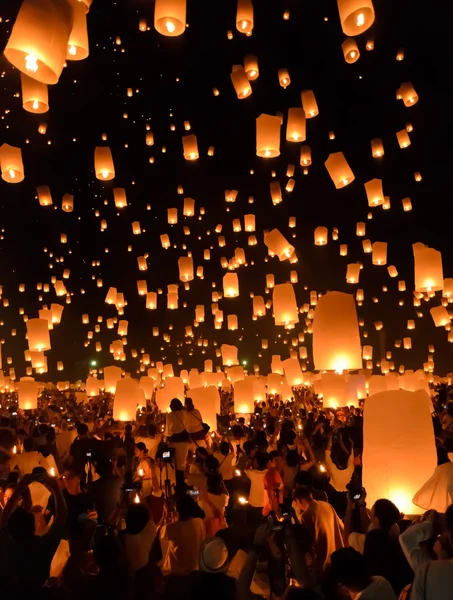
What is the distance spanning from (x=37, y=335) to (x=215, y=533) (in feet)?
21.9

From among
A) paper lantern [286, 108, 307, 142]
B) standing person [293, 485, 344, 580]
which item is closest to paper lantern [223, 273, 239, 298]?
paper lantern [286, 108, 307, 142]

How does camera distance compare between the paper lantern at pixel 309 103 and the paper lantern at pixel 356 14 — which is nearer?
the paper lantern at pixel 356 14

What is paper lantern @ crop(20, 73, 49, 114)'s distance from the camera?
13.7ft

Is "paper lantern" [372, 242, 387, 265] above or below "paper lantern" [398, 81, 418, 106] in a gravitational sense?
below

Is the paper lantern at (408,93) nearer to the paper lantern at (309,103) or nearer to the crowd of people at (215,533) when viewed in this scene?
the paper lantern at (309,103)

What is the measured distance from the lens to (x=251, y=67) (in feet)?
25.5

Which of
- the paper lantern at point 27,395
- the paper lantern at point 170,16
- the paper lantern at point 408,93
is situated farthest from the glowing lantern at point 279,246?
the paper lantern at point 170,16

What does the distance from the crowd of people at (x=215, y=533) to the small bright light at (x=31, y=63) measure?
6.82ft

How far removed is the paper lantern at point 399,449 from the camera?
165 inches

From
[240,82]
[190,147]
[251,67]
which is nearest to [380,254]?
[190,147]

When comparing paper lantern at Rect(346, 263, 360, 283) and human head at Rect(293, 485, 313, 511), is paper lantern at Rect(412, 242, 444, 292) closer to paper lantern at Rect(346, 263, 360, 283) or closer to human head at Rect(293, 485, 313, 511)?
human head at Rect(293, 485, 313, 511)

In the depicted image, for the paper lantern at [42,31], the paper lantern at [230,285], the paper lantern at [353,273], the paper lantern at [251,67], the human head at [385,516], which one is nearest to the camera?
the paper lantern at [42,31]

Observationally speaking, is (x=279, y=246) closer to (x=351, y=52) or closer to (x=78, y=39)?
(x=351, y=52)

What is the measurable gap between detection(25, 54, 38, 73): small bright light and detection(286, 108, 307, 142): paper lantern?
495cm
